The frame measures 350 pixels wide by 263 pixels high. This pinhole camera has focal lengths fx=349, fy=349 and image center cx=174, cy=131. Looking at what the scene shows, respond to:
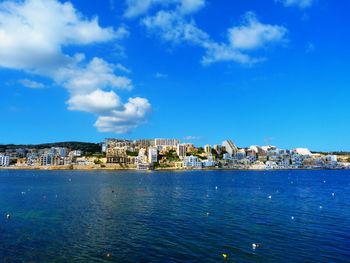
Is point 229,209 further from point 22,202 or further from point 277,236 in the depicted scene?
point 22,202

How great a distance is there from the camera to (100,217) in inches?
1729

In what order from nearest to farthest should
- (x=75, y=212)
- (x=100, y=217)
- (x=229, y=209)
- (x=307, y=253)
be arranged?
(x=307, y=253), (x=100, y=217), (x=75, y=212), (x=229, y=209)

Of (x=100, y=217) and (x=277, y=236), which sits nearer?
(x=277, y=236)

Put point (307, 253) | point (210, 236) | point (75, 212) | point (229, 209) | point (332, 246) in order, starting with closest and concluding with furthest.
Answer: point (307, 253), point (332, 246), point (210, 236), point (75, 212), point (229, 209)

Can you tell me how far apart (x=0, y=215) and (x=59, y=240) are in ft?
57.4

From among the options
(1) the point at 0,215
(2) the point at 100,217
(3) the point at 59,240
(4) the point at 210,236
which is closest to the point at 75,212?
(2) the point at 100,217

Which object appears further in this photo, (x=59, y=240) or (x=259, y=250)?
(x=59, y=240)

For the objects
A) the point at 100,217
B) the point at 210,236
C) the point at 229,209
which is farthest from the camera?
the point at 229,209

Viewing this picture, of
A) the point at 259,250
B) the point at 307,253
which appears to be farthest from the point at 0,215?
the point at 307,253

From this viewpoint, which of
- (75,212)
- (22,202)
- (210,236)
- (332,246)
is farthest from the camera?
(22,202)

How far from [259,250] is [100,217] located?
22333 mm

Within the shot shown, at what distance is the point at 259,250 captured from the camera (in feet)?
94.2

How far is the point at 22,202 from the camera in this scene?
59.2 m

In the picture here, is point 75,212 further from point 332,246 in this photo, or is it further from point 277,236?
point 332,246
